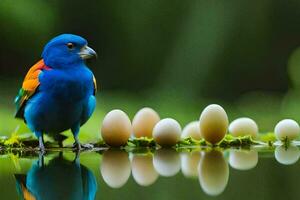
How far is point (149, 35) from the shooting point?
3721 mm

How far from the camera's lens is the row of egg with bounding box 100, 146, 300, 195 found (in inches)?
41.6

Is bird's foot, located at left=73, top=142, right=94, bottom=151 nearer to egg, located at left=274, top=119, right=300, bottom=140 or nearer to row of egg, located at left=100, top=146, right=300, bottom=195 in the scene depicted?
row of egg, located at left=100, top=146, right=300, bottom=195

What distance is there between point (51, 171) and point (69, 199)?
280 mm

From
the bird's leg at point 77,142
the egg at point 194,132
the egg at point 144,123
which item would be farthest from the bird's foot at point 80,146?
the egg at point 194,132

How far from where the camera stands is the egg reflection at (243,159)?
1210mm

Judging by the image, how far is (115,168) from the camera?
1200 mm

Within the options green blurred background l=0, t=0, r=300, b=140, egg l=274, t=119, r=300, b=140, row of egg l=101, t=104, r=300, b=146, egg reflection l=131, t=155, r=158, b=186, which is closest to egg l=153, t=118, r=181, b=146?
row of egg l=101, t=104, r=300, b=146

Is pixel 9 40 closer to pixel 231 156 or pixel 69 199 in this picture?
pixel 231 156

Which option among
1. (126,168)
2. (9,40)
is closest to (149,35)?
(9,40)

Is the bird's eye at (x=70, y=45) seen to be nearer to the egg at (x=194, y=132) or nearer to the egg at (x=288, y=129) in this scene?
the egg at (x=194, y=132)

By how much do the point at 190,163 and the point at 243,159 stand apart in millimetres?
106

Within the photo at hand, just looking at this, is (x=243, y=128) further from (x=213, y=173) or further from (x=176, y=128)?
(x=213, y=173)

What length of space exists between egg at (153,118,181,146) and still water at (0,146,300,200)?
0.11 ft

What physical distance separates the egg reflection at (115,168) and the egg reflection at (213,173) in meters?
0.12
